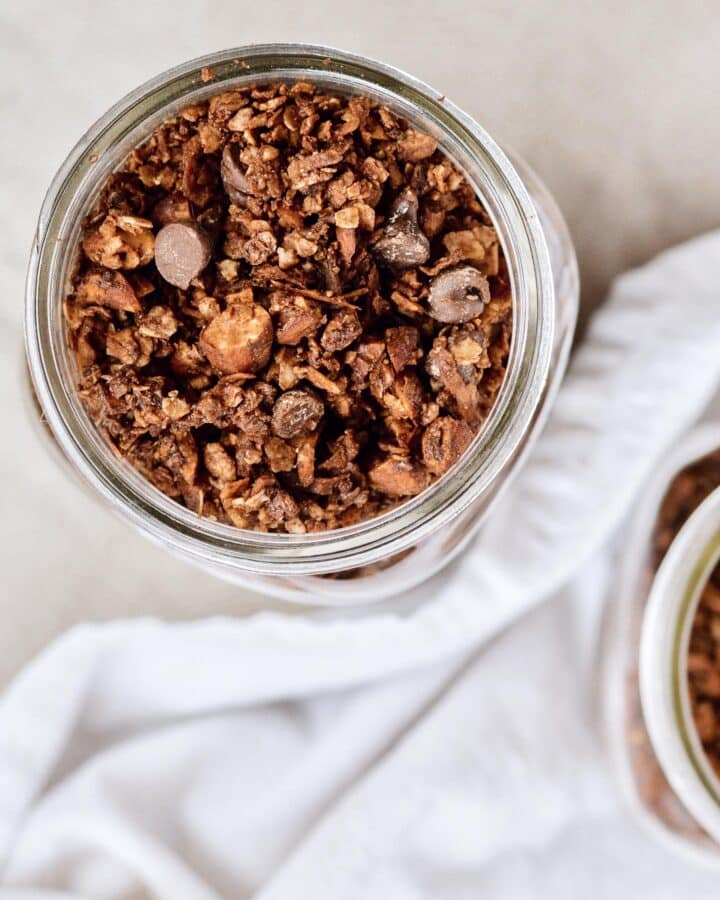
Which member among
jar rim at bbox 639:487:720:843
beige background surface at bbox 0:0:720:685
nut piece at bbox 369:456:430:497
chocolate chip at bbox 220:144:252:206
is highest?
beige background surface at bbox 0:0:720:685

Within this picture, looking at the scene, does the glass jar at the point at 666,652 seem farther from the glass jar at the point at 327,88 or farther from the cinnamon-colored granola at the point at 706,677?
the glass jar at the point at 327,88

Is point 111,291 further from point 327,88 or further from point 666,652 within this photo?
point 666,652

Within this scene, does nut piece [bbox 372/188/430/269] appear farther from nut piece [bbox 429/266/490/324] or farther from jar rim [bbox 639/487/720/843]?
jar rim [bbox 639/487/720/843]

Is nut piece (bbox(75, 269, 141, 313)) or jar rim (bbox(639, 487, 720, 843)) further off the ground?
jar rim (bbox(639, 487, 720, 843))

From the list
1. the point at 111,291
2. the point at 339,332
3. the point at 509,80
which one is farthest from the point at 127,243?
the point at 509,80

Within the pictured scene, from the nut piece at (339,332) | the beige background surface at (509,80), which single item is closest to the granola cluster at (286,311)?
the nut piece at (339,332)

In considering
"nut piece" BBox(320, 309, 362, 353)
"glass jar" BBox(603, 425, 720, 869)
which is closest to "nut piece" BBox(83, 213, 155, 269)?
"nut piece" BBox(320, 309, 362, 353)

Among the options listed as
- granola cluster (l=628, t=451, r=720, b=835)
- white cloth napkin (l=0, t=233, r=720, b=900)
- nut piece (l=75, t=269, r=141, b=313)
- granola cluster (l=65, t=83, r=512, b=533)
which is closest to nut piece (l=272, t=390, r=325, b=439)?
granola cluster (l=65, t=83, r=512, b=533)

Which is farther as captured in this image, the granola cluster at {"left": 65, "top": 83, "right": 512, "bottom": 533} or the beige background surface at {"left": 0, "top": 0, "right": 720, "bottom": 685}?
the beige background surface at {"left": 0, "top": 0, "right": 720, "bottom": 685}
